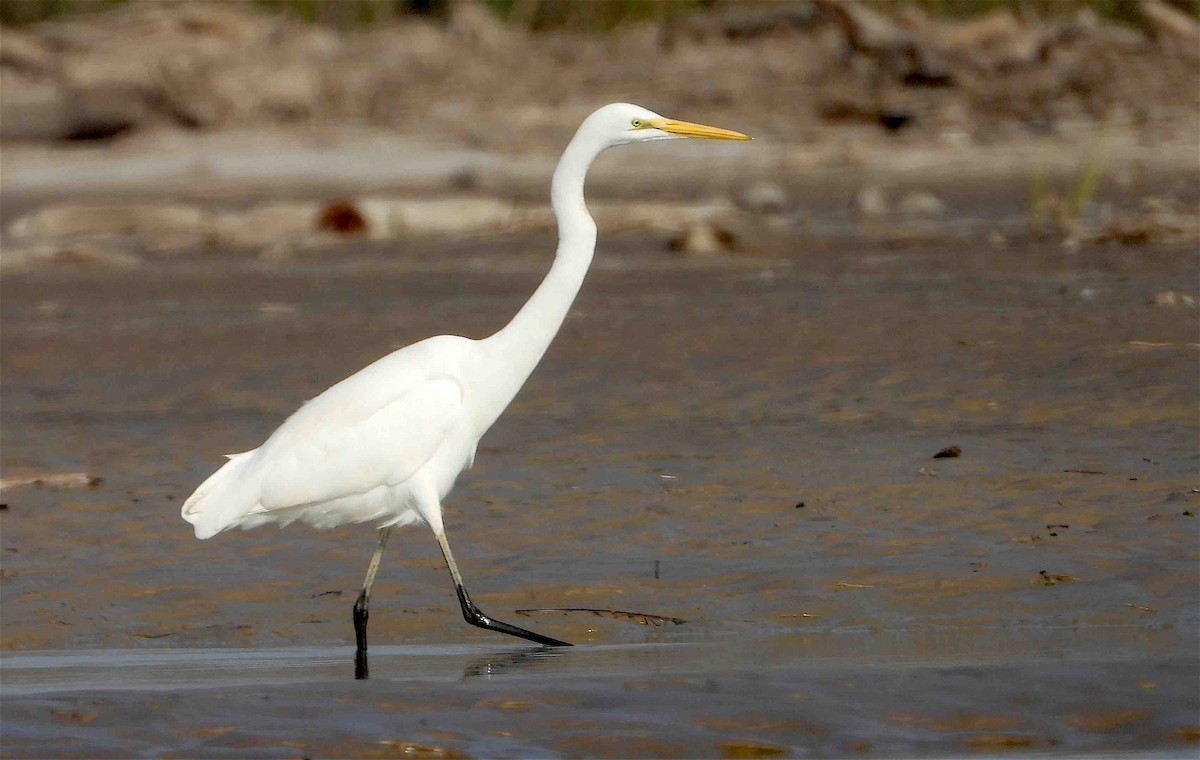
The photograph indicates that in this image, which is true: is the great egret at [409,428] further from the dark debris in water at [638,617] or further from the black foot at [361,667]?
the dark debris in water at [638,617]

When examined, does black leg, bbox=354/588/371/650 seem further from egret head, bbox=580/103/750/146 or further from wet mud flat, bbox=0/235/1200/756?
egret head, bbox=580/103/750/146

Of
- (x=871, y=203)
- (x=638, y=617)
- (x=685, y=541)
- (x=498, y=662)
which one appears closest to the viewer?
(x=498, y=662)

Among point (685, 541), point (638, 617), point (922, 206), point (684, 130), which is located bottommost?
point (922, 206)

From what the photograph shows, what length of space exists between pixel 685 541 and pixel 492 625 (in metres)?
1.13

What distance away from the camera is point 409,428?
19.6 ft

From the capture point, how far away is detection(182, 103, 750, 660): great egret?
235 inches

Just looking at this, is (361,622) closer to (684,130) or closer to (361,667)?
(361,667)

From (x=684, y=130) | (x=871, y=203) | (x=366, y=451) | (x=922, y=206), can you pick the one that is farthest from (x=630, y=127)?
(x=922, y=206)

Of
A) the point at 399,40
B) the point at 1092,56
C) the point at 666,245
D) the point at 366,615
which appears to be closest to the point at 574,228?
the point at 366,615

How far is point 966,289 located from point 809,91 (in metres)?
11.4

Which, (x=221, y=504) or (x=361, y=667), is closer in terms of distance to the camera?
(x=361, y=667)

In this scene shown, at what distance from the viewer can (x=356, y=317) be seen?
11.9 meters

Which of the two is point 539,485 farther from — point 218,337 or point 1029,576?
point 218,337

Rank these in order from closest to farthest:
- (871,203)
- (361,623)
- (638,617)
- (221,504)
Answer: (361,623) < (638,617) < (221,504) < (871,203)
